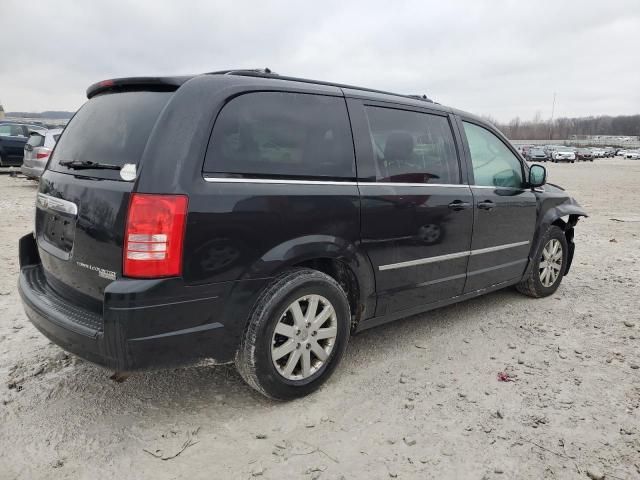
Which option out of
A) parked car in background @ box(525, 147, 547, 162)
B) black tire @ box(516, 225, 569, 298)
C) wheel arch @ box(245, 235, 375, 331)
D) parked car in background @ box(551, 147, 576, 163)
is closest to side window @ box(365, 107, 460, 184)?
wheel arch @ box(245, 235, 375, 331)

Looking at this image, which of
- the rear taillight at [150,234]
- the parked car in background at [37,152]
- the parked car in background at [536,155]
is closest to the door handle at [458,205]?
the rear taillight at [150,234]

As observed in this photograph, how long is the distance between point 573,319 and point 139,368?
3.79 m

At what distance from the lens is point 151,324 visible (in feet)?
7.76

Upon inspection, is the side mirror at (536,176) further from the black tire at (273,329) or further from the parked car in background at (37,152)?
the parked car in background at (37,152)

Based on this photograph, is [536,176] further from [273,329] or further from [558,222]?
[273,329]

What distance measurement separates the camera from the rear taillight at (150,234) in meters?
2.34

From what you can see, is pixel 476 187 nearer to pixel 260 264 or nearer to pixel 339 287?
pixel 339 287

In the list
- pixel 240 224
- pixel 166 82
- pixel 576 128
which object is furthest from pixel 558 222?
pixel 576 128

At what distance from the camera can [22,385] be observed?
3066mm

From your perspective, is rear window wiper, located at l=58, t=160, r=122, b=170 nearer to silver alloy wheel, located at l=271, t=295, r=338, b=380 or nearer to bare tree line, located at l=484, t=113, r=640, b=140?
silver alloy wheel, located at l=271, t=295, r=338, b=380

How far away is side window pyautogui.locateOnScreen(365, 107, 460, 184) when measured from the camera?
3.31 meters

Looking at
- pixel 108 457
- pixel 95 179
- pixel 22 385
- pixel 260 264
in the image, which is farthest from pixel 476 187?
pixel 22 385

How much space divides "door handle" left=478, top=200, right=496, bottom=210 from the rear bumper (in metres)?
2.18

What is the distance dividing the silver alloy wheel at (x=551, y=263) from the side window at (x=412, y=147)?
A: 5.73 feet
